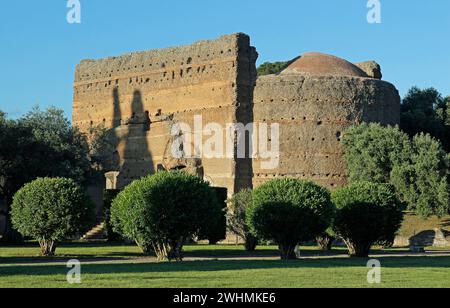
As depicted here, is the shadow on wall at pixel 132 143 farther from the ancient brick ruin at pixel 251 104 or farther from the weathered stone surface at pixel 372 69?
the weathered stone surface at pixel 372 69

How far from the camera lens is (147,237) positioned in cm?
2561

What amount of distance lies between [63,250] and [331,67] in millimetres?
22648

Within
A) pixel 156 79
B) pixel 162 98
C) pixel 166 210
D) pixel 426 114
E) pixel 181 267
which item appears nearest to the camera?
pixel 181 267

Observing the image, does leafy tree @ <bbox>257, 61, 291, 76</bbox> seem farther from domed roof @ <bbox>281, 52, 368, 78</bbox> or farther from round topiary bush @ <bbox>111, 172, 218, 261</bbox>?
round topiary bush @ <bbox>111, 172, 218, 261</bbox>

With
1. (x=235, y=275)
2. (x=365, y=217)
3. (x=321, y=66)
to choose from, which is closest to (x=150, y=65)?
(x=321, y=66)

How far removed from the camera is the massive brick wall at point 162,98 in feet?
153

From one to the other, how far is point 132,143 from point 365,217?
26.9 m

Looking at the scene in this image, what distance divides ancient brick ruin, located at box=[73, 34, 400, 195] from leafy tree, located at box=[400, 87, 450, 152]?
4.72 meters

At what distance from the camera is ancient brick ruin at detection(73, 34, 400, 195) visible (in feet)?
151

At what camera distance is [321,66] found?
4872cm

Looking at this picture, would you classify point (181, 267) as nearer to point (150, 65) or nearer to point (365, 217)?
point (365, 217)

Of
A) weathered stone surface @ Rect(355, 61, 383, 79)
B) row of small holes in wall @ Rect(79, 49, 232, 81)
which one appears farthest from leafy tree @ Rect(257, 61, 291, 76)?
row of small holes in wall @ Rect(79, 49, 232, 81)

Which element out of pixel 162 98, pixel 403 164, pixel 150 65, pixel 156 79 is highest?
pixel 150 65

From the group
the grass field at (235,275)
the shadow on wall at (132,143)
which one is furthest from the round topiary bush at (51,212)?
the shadow on wall at (132,143)
